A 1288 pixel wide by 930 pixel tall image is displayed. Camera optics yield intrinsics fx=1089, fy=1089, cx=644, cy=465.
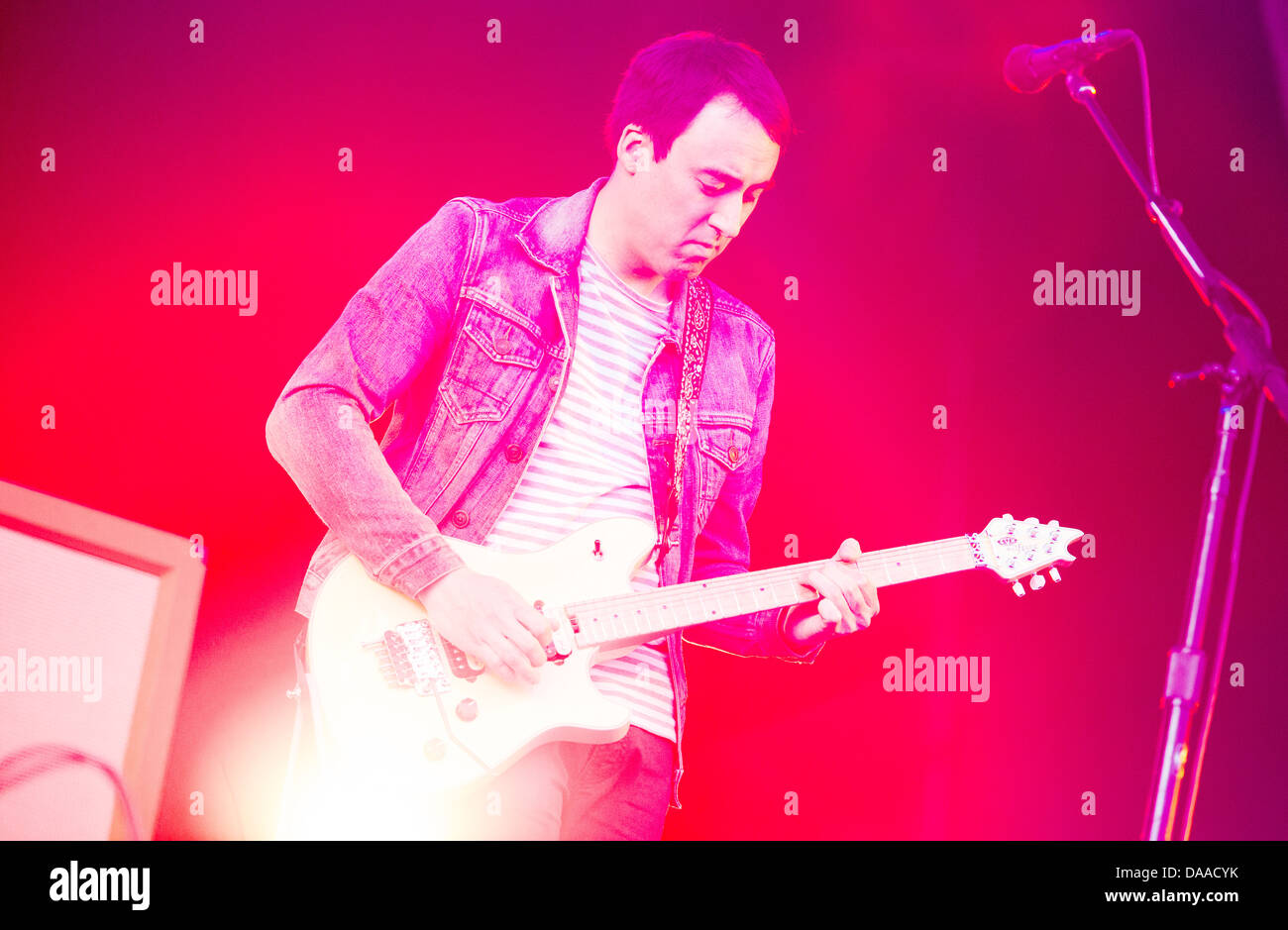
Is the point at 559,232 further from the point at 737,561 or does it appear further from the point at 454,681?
the point at 454,681

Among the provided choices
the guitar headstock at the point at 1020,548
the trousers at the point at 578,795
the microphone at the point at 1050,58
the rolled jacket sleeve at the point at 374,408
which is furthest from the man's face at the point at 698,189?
the trousers at the point at 578,795

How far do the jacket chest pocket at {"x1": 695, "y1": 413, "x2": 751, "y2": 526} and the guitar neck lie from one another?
182mm

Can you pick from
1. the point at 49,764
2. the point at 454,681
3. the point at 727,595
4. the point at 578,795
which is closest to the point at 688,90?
the point at 727,595

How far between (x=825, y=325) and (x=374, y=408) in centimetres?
104

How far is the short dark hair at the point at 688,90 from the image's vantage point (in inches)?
87.2

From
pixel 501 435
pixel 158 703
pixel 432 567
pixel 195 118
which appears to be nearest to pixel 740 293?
pixel 501 435

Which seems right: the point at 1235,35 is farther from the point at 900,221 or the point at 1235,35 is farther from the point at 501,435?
the point at 501,435

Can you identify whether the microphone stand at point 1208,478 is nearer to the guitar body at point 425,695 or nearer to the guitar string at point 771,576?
the guitar string at point 771,576

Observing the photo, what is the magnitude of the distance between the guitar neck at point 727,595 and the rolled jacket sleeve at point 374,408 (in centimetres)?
29

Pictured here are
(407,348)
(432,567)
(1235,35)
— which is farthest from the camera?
(1235,35)

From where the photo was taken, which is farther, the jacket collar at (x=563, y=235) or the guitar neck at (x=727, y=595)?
the jacket collar at (x=563, y=235)
